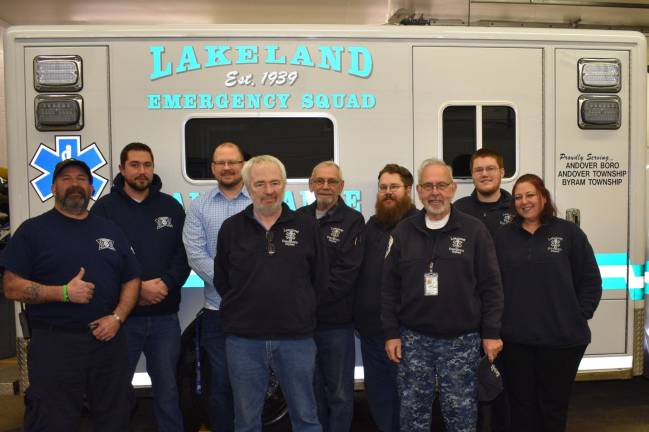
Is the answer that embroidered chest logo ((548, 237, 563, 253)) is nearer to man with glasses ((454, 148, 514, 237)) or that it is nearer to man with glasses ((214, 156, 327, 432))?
man with glasses ((454, 148, 514, 237))

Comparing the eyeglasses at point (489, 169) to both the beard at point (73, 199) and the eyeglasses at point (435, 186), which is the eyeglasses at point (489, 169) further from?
the beard at point (73, 199)

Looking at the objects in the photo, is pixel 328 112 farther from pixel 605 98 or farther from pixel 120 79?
pixel 605 98

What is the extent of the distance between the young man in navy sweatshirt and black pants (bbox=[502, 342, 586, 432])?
7.04 feet

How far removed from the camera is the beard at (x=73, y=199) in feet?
12.5

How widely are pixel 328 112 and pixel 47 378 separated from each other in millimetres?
2459

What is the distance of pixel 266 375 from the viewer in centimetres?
376

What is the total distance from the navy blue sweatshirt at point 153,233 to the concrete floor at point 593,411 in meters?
1.85

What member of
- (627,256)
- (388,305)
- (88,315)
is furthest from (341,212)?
(627,256)

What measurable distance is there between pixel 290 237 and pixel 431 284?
813mm

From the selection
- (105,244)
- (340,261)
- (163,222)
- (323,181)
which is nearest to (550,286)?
(340,261)

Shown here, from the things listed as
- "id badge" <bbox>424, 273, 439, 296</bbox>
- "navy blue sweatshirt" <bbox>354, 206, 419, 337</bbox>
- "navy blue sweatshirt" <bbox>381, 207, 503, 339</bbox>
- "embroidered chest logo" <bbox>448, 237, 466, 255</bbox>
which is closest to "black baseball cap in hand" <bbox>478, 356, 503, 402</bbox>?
"navy blue sweatshirt" <bbox>381, 207, 503, 339</bbox>

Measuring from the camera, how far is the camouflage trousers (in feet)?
12.3

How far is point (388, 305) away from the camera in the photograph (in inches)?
153

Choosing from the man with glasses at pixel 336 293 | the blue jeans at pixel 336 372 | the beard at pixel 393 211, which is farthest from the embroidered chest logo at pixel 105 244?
the beard at pixel 393 211
